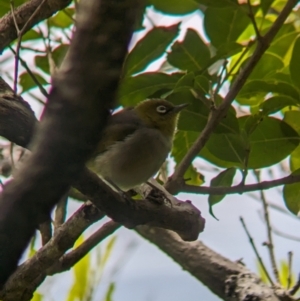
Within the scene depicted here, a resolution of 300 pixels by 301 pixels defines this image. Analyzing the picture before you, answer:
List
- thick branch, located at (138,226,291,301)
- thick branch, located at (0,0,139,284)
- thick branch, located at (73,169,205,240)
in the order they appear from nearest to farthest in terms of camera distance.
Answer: thick branch, located at (0,0,139,284), thick branch, located at (73,169,205,240), thick branch, located at (138,226,291,301)

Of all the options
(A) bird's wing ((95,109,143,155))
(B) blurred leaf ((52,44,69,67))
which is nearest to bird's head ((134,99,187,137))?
(A) bird's wing ((95,109,143,155))

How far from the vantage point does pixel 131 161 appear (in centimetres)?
320

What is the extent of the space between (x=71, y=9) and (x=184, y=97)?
41.4 inches

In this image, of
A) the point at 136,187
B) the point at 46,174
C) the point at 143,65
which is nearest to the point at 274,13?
the point at 143,65

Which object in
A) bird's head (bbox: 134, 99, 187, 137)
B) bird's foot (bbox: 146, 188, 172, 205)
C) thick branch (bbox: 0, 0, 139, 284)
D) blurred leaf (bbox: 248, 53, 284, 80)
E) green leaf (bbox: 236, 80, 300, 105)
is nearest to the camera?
thick branch (bbox: 0, 0, 139, 284)

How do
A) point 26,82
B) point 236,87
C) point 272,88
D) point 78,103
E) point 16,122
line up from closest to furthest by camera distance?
point 78,103 < point 16,122 < point 236,87 < point 272,88 < point 26,82

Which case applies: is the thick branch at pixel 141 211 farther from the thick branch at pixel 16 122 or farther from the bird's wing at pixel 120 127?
the bird's wing at pixel 120 127

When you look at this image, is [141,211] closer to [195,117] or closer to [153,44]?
[195,117]

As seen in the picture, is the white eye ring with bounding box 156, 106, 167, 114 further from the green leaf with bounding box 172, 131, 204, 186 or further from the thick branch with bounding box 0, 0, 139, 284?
the thick branch with bounding box 0, 0, 139, 284

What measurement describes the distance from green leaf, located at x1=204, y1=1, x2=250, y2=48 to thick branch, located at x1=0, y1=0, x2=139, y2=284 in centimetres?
194

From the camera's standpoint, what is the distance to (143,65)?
3.15 metres

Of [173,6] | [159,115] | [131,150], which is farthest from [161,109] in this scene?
[173,6]

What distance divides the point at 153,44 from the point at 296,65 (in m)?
0.70

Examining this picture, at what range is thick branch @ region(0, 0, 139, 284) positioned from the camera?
102 cm
